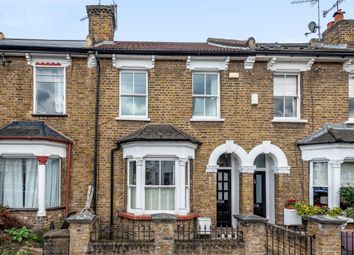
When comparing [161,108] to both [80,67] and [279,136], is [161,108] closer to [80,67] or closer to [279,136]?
[80,67]

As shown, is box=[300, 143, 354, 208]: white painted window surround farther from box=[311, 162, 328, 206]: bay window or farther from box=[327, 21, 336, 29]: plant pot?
box=[327, 21, 336, 29]: plant pot

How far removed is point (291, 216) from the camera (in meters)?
13.6

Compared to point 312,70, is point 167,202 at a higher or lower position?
lower

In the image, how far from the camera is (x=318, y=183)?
1383 centimetres

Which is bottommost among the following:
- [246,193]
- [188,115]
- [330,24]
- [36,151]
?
[246,193]

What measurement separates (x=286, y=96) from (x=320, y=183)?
3327 millimetres

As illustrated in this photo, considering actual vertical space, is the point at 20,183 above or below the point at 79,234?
above

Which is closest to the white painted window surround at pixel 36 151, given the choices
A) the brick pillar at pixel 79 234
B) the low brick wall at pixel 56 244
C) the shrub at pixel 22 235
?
the shrub at pixel 22 235

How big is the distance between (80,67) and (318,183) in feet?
30.7

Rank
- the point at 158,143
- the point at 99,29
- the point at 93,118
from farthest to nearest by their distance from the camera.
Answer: the point at 99,29, the point at 93,118, the point at 158,143

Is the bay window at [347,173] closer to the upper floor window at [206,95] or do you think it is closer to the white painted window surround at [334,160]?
the white painted window surround at [334,160]

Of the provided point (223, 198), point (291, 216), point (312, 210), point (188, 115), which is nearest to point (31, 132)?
point (188, 115)

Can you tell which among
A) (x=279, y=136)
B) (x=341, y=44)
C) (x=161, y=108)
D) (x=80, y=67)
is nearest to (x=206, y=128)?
(x=161, y=108)

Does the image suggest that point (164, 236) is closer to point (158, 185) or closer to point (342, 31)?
point (158, 185)
